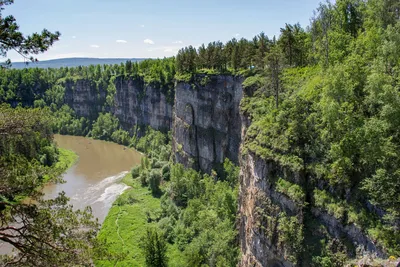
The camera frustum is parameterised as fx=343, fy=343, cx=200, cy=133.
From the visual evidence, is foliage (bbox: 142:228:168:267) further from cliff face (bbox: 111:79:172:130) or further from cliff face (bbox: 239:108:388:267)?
cliff face (bbox: 111:79:172:130)

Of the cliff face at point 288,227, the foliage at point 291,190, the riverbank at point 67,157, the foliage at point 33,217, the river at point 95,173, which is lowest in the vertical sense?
the river at point 95,173

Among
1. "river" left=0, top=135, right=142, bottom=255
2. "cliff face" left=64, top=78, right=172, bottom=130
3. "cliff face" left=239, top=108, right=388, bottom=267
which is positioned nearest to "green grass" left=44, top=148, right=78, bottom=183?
"river" left=0, top=135, right=142, bottom=255

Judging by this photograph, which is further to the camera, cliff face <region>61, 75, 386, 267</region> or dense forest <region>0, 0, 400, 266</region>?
cliff face <region>61, 75, 386, 267</region>

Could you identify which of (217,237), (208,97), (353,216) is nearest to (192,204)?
(217,237)

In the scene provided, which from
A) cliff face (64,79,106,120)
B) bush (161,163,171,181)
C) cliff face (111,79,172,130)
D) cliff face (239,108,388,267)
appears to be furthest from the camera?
cliff face (64,79,106,120)

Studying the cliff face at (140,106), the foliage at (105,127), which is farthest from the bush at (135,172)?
the foliage at (105,127)

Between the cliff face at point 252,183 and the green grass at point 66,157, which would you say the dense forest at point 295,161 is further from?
the green grass at point 66,157

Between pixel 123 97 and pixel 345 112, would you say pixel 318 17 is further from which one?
pixel 123 97
